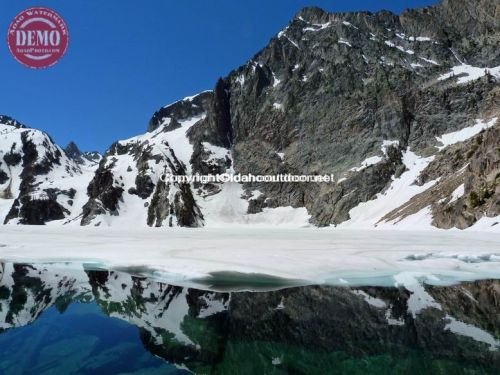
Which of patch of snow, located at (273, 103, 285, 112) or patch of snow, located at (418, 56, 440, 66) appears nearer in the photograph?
patch of snow, located at (418, 56, 440, 66)

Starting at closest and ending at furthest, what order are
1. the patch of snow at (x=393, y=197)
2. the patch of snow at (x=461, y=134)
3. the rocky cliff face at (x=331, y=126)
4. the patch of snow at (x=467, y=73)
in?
the patch of snow at (x=393, y=197)
the patch of snow at (x=461, y=134)
the rocky cliff face at (x=331, y=126)
the patch of snow at (x=467, y=73)

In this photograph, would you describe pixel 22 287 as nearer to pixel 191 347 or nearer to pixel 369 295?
pixel 191 347

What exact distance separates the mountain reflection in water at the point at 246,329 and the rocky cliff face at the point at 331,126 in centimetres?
8518

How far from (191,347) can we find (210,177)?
146406 mm

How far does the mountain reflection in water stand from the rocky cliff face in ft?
279

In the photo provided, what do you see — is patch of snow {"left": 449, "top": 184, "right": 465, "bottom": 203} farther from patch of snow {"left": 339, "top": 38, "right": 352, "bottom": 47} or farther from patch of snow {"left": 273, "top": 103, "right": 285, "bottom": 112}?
patch of snow {"left": 339, "top": 38, "right": 352, "bottom": 47}

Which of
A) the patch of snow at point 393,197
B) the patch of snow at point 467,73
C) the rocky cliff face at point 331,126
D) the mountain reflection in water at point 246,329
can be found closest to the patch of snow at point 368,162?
the rocky cliff face at point 331,126

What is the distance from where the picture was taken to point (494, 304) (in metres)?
11.3

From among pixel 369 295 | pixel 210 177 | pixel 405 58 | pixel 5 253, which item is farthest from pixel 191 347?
pixel 405 58

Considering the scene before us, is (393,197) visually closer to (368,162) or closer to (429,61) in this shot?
(368,162)

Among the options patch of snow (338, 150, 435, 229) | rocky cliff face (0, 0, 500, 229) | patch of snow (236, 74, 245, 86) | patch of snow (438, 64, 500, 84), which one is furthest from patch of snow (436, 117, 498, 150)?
patch of snow (236, 74, 245, 86)

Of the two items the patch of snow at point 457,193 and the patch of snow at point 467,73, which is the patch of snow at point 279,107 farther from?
the patch of snow at point 457,193

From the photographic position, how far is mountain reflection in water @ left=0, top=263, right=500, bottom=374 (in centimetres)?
781

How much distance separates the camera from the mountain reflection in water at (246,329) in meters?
7.81
